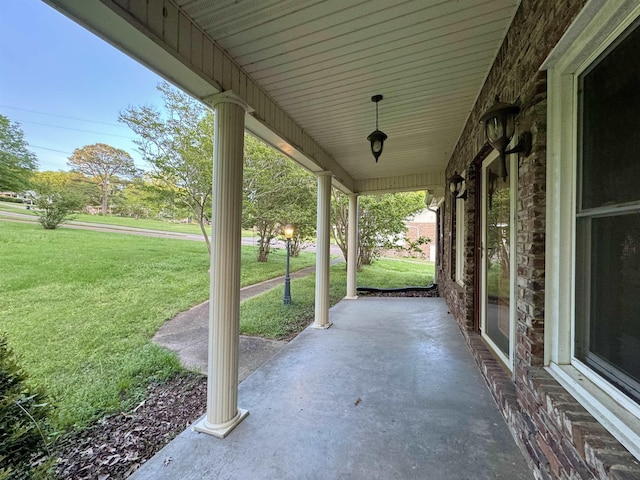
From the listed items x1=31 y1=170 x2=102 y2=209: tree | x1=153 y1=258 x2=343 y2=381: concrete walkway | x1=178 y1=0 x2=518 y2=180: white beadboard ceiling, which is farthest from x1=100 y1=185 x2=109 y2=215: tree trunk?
x1=178 y1=0 x2=518 y2=180: white beadboard ceiling

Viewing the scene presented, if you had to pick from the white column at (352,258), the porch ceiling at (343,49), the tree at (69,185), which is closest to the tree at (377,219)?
the white column at (352,258)

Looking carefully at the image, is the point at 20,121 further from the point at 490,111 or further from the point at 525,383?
the point at 525,383

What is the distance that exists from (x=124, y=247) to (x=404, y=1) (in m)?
11.4

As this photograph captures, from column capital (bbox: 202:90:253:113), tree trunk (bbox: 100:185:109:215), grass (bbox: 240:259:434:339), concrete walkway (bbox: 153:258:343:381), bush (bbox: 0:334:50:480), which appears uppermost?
tree trunk (bbox: 100:185:109:215)

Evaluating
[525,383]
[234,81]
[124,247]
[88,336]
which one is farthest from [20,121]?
[525,383]

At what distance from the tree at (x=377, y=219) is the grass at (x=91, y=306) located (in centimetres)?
329

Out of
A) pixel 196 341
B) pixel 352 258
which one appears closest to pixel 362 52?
pixel 196 341

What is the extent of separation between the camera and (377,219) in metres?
10.4

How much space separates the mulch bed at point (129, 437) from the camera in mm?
1743

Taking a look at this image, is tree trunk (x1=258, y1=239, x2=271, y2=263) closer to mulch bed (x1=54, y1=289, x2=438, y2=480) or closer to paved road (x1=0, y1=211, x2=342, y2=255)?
paved road (x1=0, y1=211, x2=342, y2=255)

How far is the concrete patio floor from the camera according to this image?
5.38 feet

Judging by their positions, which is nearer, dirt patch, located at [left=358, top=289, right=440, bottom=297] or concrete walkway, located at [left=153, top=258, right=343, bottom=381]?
concrete walkway, located at [left=153, top=258, right=343, bottom=381]

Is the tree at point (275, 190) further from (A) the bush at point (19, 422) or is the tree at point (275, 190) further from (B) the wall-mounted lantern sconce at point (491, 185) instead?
(A) the bush at point (19, 422)

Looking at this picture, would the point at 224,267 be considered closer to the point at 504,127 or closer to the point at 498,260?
the point at 504,127
